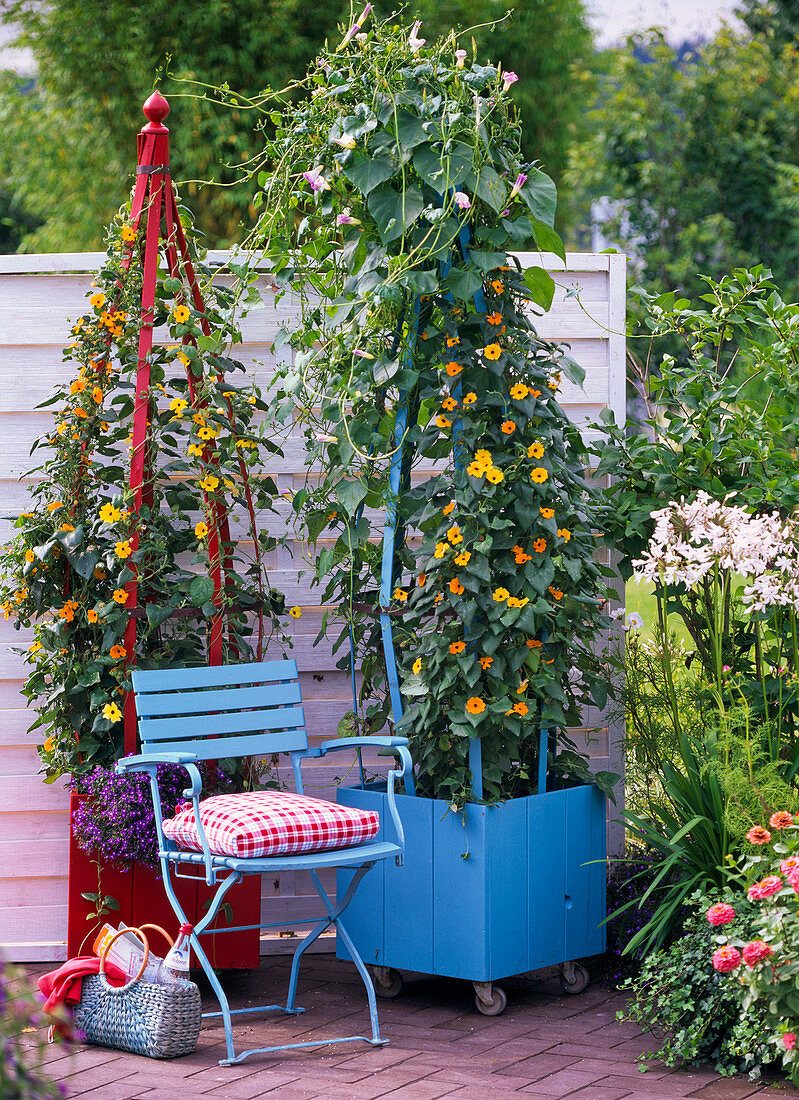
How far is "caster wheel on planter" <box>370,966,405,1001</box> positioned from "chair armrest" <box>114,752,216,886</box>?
62 centimetres

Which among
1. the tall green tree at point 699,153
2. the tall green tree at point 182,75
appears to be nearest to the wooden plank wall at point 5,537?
the tall green tree at point 182,75

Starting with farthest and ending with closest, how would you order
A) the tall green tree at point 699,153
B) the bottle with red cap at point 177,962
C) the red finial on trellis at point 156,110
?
the tall green tree at point 699,153 < the red finial on trellis at point 156,110 < the bottle with red cap at point 177,962

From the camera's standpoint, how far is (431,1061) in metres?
2.71

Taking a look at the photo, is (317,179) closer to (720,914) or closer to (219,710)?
(219,710)

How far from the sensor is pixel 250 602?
11.1 ft

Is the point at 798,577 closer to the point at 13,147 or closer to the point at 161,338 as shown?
the point at 161,338

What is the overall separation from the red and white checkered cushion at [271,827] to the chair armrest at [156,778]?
0.03 metres

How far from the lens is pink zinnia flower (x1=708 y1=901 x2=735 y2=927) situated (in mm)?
2568

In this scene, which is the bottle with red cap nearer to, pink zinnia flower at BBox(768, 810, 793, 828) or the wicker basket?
the wicker basket

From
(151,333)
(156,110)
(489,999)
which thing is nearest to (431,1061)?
(489,999)

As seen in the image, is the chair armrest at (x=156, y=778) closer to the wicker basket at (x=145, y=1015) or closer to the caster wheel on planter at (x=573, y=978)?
the wicker basket at (x=145, y=1015)

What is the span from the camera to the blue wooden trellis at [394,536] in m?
3.02

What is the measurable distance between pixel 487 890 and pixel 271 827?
0.60m

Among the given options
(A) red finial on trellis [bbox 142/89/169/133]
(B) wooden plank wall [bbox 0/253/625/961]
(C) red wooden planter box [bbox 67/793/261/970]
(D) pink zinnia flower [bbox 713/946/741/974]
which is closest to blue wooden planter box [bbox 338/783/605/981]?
(C) red wooden planter box [bbox 67/793/261/970]
